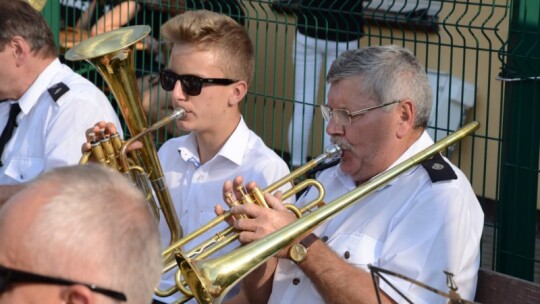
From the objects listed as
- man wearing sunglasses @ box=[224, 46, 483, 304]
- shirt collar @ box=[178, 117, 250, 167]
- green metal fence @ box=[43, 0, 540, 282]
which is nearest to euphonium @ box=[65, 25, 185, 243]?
shirt collar @ box=[178, 117, 250, 167]

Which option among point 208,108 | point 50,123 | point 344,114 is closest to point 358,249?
point 344,114

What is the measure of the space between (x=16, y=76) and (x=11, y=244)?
9.20 feet

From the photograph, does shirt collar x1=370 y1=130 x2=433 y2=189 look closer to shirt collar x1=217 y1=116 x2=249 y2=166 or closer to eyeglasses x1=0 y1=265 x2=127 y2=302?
shirt collar x1=217 y1=116 x2=249 y2=166

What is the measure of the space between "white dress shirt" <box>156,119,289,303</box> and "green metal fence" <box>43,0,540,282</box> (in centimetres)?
85

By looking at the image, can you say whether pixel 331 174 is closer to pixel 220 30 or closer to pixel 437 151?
pixel 437 151

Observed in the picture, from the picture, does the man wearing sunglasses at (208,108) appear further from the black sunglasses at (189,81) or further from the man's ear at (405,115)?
the man's ear at (405,115)

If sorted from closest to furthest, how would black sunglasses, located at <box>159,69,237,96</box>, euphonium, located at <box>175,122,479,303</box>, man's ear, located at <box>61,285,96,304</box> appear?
1. man's ear, located at <box>61,285,96,304</box>
2. euphonium, located at <box>175,122,479,303</box>
3. black sunglasses, located at <box>159,69,237,96</box>

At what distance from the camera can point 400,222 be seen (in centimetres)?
318

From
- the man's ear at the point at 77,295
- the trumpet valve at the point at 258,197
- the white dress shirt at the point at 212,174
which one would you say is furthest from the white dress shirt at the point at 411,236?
the man's ear at the point at 77,295

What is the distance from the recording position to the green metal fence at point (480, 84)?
402 cm

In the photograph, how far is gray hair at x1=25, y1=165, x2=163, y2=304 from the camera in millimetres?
1807

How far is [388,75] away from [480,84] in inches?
56.4

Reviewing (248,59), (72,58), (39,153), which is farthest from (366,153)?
(39,153)

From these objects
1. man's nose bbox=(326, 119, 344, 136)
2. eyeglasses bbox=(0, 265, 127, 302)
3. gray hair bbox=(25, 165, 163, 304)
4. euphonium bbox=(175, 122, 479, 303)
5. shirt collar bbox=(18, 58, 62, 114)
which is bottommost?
euphonium bbox=(175, 122, 479, 303)
